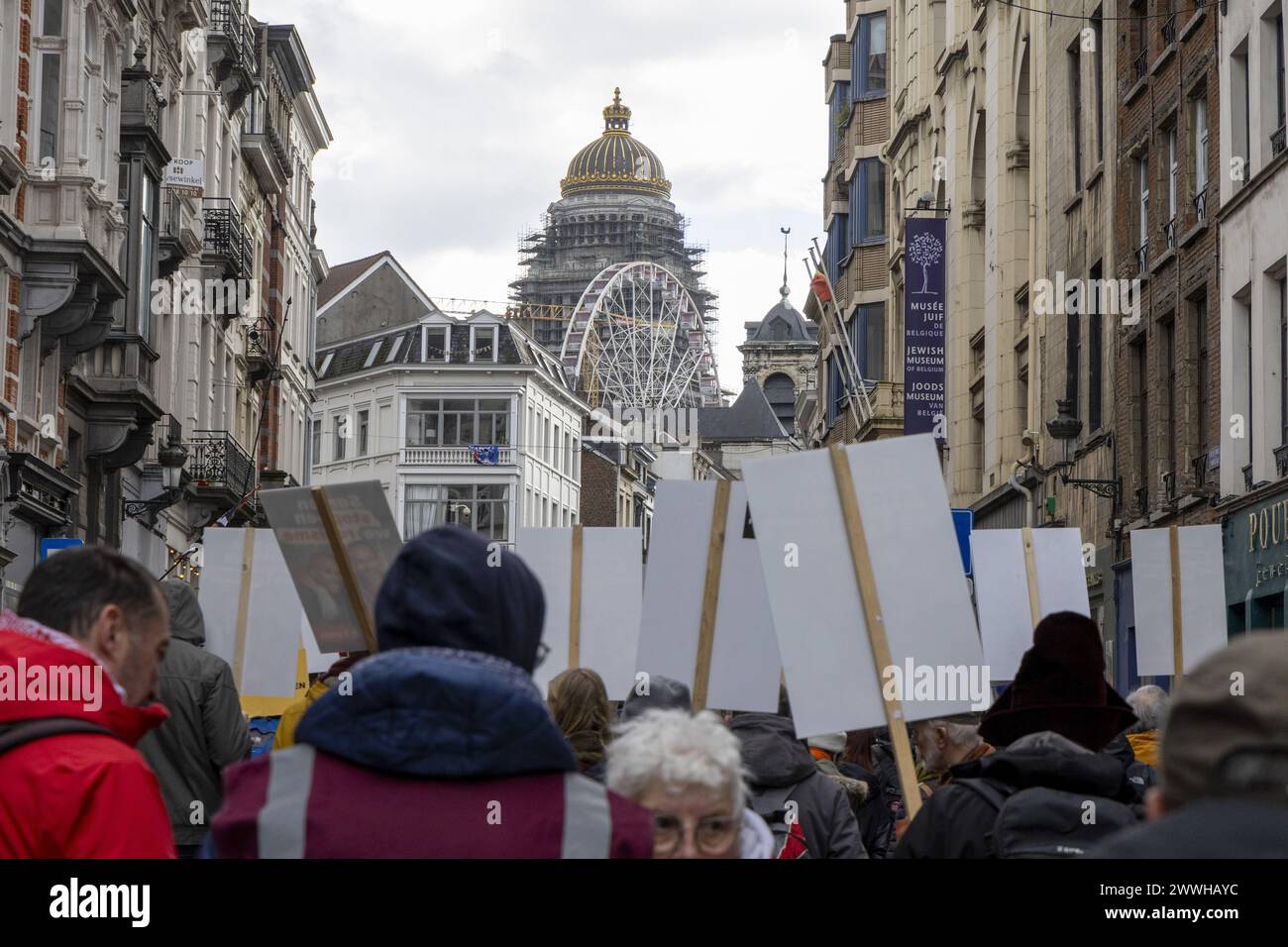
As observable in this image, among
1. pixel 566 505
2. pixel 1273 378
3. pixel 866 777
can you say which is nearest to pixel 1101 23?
pixel 1273 378

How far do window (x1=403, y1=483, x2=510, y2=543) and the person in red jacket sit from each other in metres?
94.1

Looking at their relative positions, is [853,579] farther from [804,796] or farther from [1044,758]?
[1044,758]

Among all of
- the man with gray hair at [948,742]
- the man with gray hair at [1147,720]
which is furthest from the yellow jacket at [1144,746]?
the man with gray hair at [948,742]

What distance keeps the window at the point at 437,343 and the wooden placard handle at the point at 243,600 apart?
8574 cm

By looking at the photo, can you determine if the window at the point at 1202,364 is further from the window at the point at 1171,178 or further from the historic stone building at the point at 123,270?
the historic stone building at the point at 123,270

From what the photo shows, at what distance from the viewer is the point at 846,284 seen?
196ft

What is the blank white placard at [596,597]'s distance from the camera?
1291 centimetres

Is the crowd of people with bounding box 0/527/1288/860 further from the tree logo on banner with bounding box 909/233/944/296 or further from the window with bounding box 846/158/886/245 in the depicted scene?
the window with bounding box 846/158/886/245

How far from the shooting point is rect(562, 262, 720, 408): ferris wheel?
15388 centimetres

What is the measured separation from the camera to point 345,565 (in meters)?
10.5

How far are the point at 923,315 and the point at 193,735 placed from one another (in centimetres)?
3286

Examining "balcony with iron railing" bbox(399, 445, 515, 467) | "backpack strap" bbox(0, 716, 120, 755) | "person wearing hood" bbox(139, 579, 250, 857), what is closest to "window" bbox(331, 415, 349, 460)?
"balcony with iron railing" bbox(399, 445, 515, 467)

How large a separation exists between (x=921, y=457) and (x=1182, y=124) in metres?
20.8

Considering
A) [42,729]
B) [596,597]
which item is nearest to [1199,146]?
[596,597]
